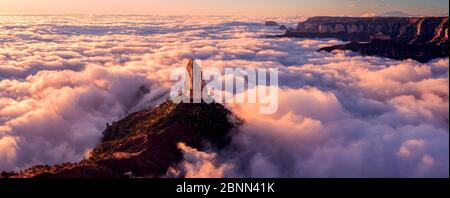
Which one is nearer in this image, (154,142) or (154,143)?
(154,143)

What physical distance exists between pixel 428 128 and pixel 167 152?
3988 cm

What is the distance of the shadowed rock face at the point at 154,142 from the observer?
55062 mm

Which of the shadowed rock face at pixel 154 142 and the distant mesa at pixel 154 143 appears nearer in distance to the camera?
the distant mesa at pixel 154 143

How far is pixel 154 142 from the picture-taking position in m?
66.9

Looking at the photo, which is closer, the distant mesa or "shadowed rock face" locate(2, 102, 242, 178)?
the distant mesa

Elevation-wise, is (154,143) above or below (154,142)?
below

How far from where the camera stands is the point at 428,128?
3156 cm

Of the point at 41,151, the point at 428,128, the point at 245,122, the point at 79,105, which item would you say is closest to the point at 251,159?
the point at 245,122

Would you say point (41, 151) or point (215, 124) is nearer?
point (215, 124)

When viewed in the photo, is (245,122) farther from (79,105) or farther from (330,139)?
(79,105)

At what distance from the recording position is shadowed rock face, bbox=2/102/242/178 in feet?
181
